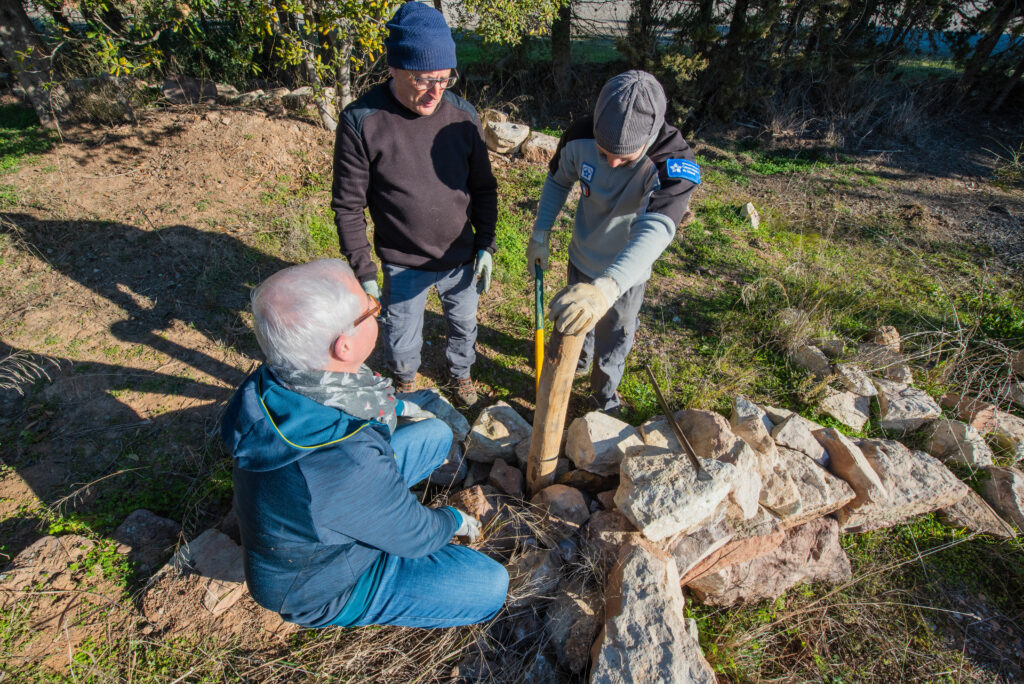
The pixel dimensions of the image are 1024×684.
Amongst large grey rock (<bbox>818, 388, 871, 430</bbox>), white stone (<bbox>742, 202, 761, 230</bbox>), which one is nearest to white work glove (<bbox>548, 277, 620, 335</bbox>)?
large grey rock (<bbox>818, 388, 871, 430</bbox>)

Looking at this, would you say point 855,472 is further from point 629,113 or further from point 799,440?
point 629,113

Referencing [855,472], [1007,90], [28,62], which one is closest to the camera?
[855,472]

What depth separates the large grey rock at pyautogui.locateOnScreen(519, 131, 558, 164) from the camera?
5.73 m

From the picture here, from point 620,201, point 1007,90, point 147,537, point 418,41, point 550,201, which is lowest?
point 147,537

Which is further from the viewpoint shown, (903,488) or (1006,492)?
(1006,492)

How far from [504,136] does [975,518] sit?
520 centimetres

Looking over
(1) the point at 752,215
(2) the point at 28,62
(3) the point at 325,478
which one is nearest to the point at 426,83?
(3) the point at 325,478

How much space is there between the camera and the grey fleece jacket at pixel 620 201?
1.94m

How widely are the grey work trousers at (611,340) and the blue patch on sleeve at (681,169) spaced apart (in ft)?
1.81

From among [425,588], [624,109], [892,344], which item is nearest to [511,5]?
[624,109]

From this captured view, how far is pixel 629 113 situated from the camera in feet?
5.98

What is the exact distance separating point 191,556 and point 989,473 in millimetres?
4368

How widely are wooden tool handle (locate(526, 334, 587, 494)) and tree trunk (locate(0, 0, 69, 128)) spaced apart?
5861 millimetres

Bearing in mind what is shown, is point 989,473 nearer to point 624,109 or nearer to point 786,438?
point 786,438
